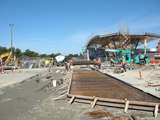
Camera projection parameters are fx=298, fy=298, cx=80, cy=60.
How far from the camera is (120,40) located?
89125mm

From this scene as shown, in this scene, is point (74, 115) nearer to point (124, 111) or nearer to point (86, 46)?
point (124, 111)

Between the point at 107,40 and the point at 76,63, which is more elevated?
the point at 107,40

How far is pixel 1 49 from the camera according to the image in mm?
136375

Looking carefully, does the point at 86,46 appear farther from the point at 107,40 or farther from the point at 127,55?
the point at 127,55

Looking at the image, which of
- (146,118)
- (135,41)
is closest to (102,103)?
(146,118)

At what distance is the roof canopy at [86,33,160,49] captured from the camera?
87250 mm

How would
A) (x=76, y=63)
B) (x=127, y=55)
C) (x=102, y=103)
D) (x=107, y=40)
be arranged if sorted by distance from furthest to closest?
(x=107, y=40) < (x=76, y=63) < (x=127, y=55) < (x=102, y=103)

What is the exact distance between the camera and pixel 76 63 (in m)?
79.1

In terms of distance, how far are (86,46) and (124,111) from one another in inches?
3604

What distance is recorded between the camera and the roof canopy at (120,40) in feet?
286

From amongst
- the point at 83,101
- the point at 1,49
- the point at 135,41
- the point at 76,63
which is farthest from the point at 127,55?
the point at 1,49

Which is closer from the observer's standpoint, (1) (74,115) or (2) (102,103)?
(1) (74,115)

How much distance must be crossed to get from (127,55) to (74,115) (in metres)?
57.1

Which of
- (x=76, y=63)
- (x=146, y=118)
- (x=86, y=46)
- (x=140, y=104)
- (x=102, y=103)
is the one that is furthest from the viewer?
(x=86, y=46)
